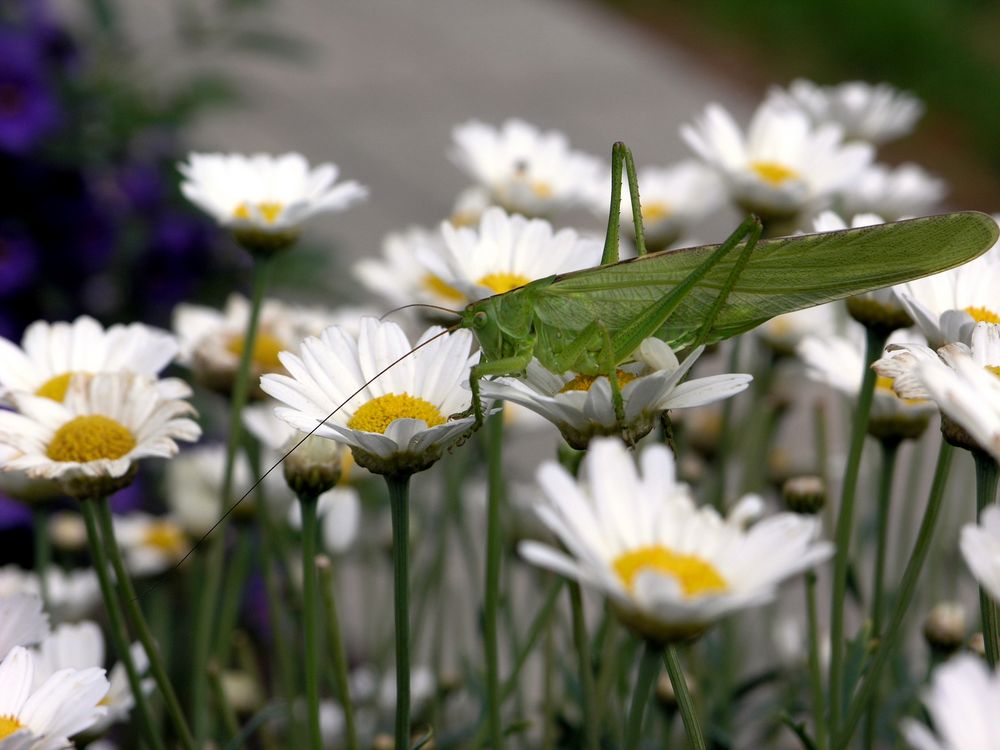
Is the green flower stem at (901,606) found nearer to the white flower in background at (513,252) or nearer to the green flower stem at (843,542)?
the green flower stem at (843,542)

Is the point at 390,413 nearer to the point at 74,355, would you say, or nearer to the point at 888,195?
the point at 74,355

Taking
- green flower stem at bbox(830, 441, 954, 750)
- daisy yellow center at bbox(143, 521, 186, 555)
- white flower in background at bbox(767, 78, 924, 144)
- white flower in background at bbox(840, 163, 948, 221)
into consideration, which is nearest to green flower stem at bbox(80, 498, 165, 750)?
green flower stem at bbox(830, 441, 954, 750)

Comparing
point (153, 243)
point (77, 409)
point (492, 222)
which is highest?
point (153, 243)

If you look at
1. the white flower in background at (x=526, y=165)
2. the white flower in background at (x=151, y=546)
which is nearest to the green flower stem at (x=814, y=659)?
the white flower in background at (x=526, y=165)

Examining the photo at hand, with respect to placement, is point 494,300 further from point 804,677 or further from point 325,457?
point 804,677

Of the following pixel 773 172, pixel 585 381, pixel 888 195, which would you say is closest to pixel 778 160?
pixel 773 172

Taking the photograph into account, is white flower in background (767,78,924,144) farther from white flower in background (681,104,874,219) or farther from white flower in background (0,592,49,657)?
→ white flower in background (0,592,49,657)

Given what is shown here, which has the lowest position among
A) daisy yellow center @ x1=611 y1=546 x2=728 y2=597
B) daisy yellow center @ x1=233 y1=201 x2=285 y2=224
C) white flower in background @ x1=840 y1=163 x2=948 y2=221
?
daisy yellow center @ x1=611 y1=546 x2=728 y2=597

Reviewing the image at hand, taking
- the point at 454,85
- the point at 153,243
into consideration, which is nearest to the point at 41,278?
the point at 153,243
